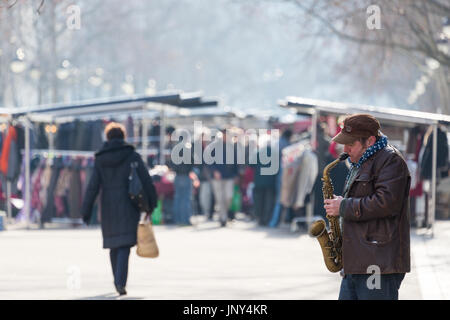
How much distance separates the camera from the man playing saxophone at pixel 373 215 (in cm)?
593

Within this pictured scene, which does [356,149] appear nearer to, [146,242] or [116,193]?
[116,193]

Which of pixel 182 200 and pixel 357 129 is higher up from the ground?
pixel 357 129

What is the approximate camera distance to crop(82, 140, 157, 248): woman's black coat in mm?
9992

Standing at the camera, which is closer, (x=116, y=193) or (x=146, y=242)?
(x=116, y=193)

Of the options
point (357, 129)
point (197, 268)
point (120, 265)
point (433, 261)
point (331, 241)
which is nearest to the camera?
point (357, 129)

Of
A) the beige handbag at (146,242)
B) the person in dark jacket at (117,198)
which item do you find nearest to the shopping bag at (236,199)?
the beige handbag at (146,242)

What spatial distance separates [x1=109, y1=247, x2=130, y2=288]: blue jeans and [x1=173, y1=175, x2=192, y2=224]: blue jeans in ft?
30.7

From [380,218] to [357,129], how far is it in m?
0.52

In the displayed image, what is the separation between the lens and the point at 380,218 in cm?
595

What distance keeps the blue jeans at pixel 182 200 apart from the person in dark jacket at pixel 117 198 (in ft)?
30.2

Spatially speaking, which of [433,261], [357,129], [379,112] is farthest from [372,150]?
[379,112]

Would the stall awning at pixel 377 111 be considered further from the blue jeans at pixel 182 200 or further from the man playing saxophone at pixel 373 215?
the man playing saxophone at pixel 373 215
